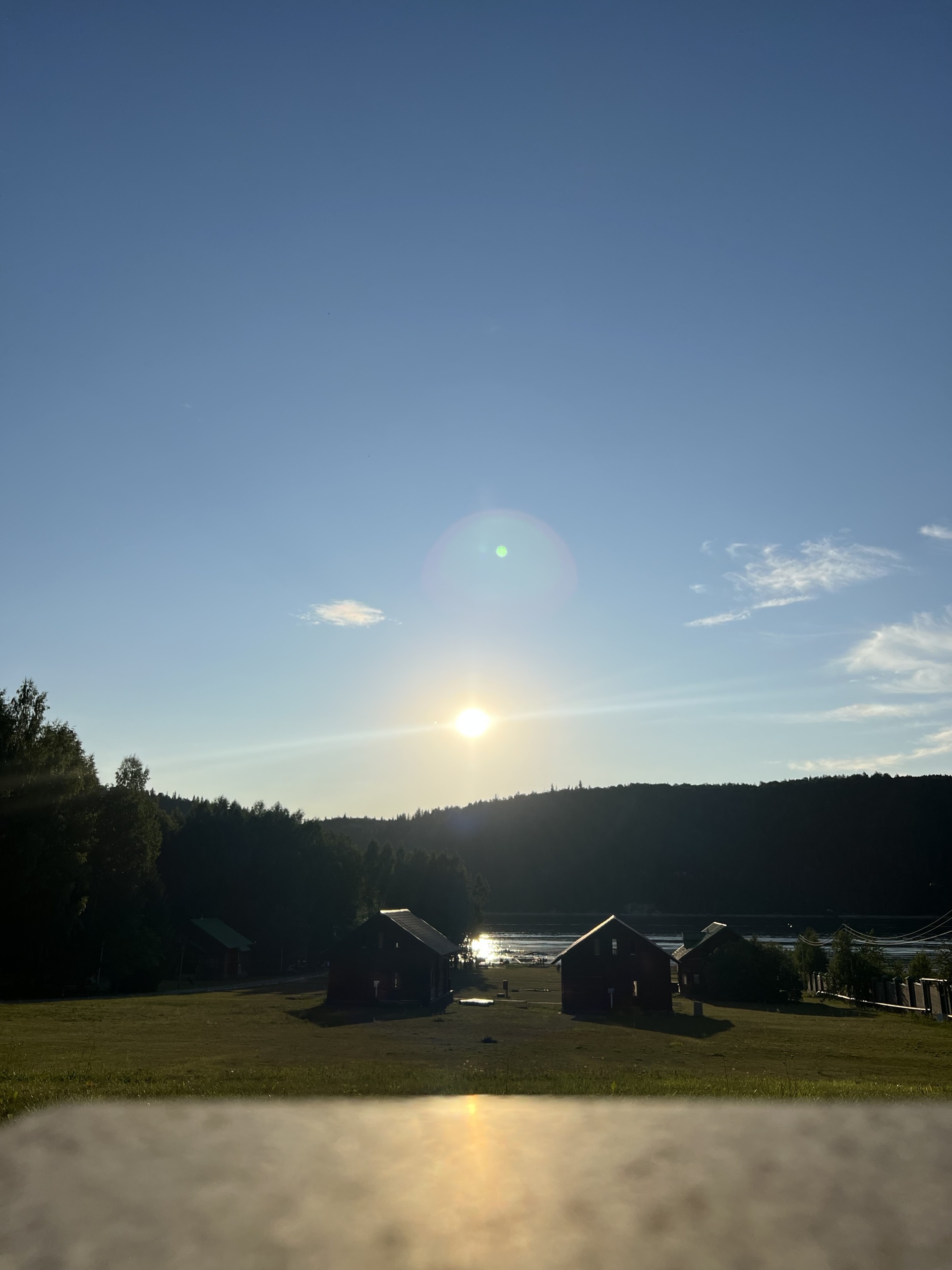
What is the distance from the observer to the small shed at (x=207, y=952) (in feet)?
303

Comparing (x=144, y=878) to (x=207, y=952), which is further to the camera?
(x=207, y=952)

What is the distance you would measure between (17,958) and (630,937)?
5309 cm

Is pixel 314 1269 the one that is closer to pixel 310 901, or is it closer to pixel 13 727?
pixel 13 727

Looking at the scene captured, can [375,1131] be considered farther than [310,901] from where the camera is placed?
No

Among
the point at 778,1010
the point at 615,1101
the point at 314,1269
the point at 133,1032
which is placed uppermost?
the point at 314,1269

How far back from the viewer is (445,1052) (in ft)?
102

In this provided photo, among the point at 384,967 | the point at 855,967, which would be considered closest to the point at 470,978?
the point at 384,967

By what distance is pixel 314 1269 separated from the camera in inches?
308

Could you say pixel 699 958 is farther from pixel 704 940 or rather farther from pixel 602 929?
pixel 602 929

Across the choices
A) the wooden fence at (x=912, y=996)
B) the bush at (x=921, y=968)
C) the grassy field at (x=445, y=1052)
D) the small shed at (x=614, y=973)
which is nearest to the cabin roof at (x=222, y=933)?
the grassy field at (x=445, y=1052)

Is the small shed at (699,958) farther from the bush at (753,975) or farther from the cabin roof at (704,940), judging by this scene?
the bush at (753,975)

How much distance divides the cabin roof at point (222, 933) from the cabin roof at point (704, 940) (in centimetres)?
5000

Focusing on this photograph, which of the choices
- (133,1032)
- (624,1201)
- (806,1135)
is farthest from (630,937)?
(624,1201)

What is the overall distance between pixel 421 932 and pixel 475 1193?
197 feet
